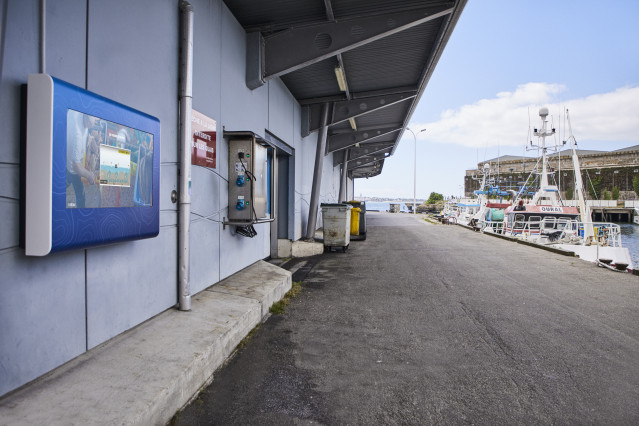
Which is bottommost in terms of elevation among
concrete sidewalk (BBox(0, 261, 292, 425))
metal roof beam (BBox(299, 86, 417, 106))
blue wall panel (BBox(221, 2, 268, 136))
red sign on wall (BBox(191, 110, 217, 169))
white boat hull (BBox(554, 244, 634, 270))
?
white boat hull (BBox(554, 244, 634, 270))

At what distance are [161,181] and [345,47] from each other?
456 cm

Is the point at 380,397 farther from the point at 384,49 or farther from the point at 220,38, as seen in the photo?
the point at 384,49

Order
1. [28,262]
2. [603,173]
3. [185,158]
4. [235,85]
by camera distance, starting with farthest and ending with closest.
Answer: [603,173] < [235,85] < [185,158] < [28,262]

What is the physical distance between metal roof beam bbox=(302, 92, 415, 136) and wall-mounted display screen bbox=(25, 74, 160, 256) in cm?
840

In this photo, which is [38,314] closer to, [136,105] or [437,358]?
[136,105]

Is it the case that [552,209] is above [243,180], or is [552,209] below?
below

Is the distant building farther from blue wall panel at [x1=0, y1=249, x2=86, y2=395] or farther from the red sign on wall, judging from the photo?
blue wall panel at [x1=0, y1=249, x2=86, y2=395]

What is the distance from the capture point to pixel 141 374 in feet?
8.82

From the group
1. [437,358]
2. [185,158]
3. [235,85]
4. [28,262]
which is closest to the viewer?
[28,262]

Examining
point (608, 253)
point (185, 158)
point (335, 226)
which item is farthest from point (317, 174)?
point (608, 253)

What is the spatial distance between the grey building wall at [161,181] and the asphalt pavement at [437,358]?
1.16 m

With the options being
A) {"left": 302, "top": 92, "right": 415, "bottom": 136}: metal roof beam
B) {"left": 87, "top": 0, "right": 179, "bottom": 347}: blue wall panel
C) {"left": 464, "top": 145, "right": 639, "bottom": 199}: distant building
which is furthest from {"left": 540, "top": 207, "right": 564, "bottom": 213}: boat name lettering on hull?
{"left": 464, "top": 145, "right": 639, "bottom": 199}: distant building

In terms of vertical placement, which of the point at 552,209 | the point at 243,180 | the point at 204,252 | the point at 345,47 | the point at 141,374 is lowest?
the point at 141,374

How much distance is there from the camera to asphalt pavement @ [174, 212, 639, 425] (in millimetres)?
2713
